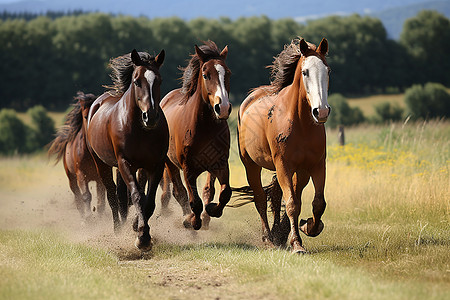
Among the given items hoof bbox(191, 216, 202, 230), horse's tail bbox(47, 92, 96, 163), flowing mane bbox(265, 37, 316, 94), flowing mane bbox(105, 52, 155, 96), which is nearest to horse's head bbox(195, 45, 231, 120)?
flowing mane bbox(265, 37, 316, 94)

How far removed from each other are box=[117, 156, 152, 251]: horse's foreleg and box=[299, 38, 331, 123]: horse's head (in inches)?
96.8

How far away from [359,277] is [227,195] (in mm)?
2562

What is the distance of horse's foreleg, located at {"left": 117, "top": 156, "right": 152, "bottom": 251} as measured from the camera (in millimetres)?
6836

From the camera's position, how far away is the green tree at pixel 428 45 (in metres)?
54.5

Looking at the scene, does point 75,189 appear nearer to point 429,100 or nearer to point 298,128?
point 298,128

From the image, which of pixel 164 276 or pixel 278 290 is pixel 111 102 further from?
pixel 278 290

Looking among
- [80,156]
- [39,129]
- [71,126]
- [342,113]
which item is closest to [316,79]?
[80,156]

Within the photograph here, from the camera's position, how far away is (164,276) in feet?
19.1

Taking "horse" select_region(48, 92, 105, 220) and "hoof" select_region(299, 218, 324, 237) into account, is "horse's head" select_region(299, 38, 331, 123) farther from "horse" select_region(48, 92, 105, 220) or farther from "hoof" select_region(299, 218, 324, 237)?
"horse" select_region(48, 92, 105, 220)

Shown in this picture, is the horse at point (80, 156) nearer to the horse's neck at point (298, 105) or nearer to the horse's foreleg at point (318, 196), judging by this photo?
the horse's neck at point (298, 105)

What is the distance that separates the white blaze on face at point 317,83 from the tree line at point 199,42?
3755 cm

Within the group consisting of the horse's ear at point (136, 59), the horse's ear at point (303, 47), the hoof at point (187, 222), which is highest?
the horse's ear at point (303, 47)

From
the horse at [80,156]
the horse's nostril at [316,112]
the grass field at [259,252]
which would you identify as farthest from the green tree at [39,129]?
the horse's nostril at [316,112]

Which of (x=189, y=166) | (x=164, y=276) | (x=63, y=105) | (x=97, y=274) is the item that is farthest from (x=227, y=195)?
(x=63, y=105)
